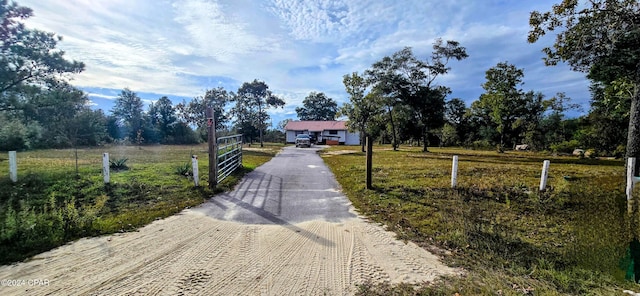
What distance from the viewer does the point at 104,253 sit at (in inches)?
142

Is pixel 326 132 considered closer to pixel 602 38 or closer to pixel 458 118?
pixel 458 118

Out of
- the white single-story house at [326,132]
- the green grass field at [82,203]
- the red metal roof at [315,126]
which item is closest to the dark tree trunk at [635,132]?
the green grass field at [82,203]

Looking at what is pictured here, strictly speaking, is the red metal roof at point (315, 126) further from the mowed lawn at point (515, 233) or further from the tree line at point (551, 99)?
the mowed lawn at point (515, 233)

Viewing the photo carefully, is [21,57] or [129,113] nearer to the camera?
[21,57]

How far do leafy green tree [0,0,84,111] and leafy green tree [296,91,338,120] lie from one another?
2062 inches

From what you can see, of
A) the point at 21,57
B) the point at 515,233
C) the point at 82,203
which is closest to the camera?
the point at 515,233

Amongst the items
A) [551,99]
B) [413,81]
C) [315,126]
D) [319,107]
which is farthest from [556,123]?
[319,107]

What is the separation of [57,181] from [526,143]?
34571 mm

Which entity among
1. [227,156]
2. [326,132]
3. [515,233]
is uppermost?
[326,132]

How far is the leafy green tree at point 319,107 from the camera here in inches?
2626

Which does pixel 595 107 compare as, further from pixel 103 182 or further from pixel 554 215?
pixel 103 182

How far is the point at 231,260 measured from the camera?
A: 3.47 meters

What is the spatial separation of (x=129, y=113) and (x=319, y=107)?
38492mm

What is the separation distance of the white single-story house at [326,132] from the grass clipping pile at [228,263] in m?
40.4
